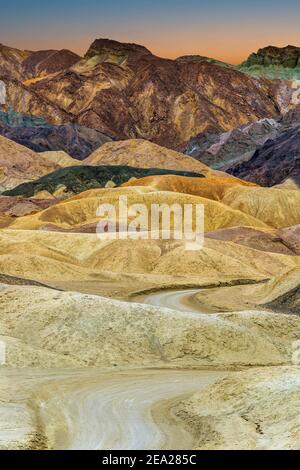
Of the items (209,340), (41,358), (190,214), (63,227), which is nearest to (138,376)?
(41,358)

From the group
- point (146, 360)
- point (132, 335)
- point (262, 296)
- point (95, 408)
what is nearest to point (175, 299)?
point (262, 296)

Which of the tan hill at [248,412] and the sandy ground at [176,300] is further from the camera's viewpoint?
the sandy ground at [176,300]

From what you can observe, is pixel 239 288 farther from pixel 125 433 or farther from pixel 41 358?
pixel 125 433

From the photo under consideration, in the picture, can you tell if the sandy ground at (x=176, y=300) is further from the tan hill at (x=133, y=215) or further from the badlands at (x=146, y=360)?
the tan hill at (x=133, y=215)

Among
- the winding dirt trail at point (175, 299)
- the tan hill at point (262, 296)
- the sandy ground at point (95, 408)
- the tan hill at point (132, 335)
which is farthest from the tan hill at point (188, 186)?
the sandy ground at point (95, 408)

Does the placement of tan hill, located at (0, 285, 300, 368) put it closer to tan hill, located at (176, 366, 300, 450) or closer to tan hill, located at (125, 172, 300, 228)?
tan hill, located at (176, 366, 300, 450)

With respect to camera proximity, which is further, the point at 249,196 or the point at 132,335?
the point at 249,196

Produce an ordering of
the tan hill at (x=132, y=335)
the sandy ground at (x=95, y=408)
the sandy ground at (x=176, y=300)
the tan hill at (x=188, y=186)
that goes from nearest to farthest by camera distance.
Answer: the sandy ground at (x=95, y=408), the tan hill at (x=132, y=335), the sandy ground at (x=176, y=300), the tan hill at (x=188, y=186)

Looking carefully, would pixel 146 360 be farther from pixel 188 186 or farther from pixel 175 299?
pixel 188 186
